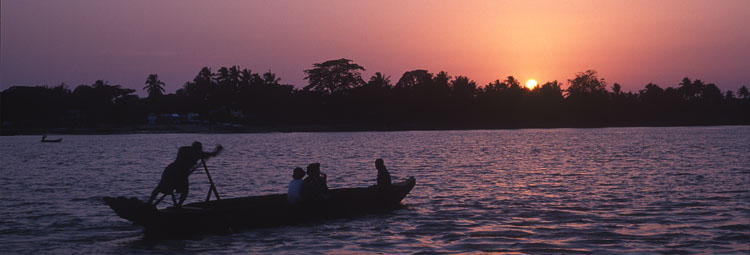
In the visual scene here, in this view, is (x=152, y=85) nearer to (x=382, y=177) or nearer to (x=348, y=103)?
(x=348, y=103)

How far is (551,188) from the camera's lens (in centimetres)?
2456

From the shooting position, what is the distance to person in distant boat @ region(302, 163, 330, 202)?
16.8m

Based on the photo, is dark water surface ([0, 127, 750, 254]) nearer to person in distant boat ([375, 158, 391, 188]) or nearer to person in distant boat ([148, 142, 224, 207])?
person in distant boat ([375, 158, 391, 188])

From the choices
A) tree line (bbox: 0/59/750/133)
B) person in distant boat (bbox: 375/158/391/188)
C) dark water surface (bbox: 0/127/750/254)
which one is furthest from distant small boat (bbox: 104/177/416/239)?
tree line (bbox: 0/59/750/133)

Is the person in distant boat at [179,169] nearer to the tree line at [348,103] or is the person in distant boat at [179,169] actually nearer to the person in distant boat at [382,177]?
the person in distant boat at [382,177]

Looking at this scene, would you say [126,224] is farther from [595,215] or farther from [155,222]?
[595,215]

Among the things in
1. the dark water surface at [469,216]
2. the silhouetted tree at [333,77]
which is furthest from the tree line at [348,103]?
the dark water surface at [469,216]

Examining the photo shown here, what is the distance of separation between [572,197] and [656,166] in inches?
626

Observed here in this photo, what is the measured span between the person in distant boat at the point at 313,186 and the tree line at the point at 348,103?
99574 mm

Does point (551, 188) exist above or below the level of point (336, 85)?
below

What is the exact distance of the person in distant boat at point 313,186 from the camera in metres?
16.8

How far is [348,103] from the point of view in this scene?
121 m

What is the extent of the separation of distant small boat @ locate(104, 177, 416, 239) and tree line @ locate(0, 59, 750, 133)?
98.3 m

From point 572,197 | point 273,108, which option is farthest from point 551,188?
point 273,108
